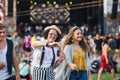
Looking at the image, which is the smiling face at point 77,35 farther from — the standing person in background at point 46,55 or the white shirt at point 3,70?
the white shirt at point 3,70

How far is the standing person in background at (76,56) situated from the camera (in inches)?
336

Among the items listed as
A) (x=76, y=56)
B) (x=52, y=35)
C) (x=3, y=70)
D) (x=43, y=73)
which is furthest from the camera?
(x=76, y=56)

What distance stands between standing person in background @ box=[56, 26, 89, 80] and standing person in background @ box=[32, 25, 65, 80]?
0.61 m

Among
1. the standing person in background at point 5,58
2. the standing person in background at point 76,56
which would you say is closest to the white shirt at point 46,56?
the standing person in background at point 76,56

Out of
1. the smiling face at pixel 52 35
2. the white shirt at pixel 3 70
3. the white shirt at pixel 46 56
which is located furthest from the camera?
the white shirt at pixel 46 56

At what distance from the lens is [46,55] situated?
7762 mm

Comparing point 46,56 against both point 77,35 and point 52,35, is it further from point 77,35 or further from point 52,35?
point 77,35

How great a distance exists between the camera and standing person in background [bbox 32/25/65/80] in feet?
25.1

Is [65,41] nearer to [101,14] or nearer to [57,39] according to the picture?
[57,39]

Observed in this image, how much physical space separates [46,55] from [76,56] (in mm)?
921

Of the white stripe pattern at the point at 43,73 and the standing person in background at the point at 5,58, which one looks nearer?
the standing person in background at the point at 5,58

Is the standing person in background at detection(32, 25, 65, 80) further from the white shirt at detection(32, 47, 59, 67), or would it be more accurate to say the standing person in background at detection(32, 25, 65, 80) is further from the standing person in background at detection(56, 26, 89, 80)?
the standing person in background at detection(56, 26, 89, 80)

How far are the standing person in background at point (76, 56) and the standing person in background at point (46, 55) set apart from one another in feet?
2.01

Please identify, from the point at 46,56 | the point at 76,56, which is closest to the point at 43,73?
the point at 46,56
